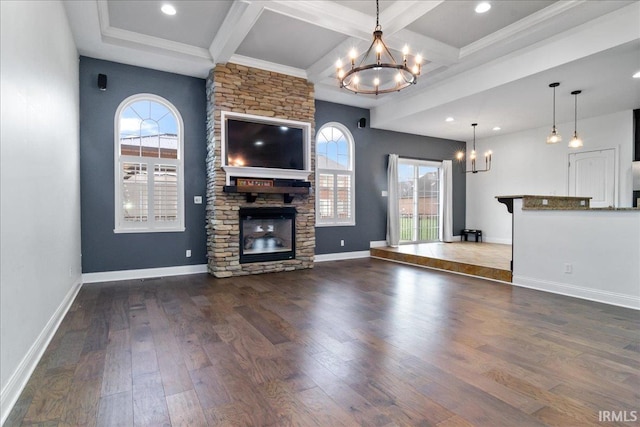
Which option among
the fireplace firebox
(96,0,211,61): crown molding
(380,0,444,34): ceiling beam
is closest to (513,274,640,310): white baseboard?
the fireplace firebox

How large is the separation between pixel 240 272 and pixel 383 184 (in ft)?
13.2

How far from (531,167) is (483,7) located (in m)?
5.33

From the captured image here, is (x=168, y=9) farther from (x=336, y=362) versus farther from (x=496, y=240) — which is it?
(x=496, y=240)

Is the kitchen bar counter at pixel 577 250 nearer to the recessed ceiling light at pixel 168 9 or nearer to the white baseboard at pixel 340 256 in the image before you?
the white baseboard at pixel 340 256

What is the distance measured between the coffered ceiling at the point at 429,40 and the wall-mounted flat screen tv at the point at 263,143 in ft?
3.10

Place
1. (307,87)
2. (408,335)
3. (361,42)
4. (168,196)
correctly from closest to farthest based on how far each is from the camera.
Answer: (408,335), (361,42), (168,196), (307,87)

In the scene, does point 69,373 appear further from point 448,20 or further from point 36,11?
point 448,20

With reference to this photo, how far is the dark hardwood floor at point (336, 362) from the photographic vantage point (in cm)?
185

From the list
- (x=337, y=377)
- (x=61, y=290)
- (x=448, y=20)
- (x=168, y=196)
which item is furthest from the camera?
(x=168, y=196)

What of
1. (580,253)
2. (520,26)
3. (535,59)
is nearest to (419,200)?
A: (535,59)

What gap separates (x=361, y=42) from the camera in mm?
4641

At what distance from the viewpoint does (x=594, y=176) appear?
6.93 metres

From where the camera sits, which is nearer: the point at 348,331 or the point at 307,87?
the point at 348,331

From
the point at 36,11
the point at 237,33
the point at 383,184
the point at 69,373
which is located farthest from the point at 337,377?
the point at 383,184
